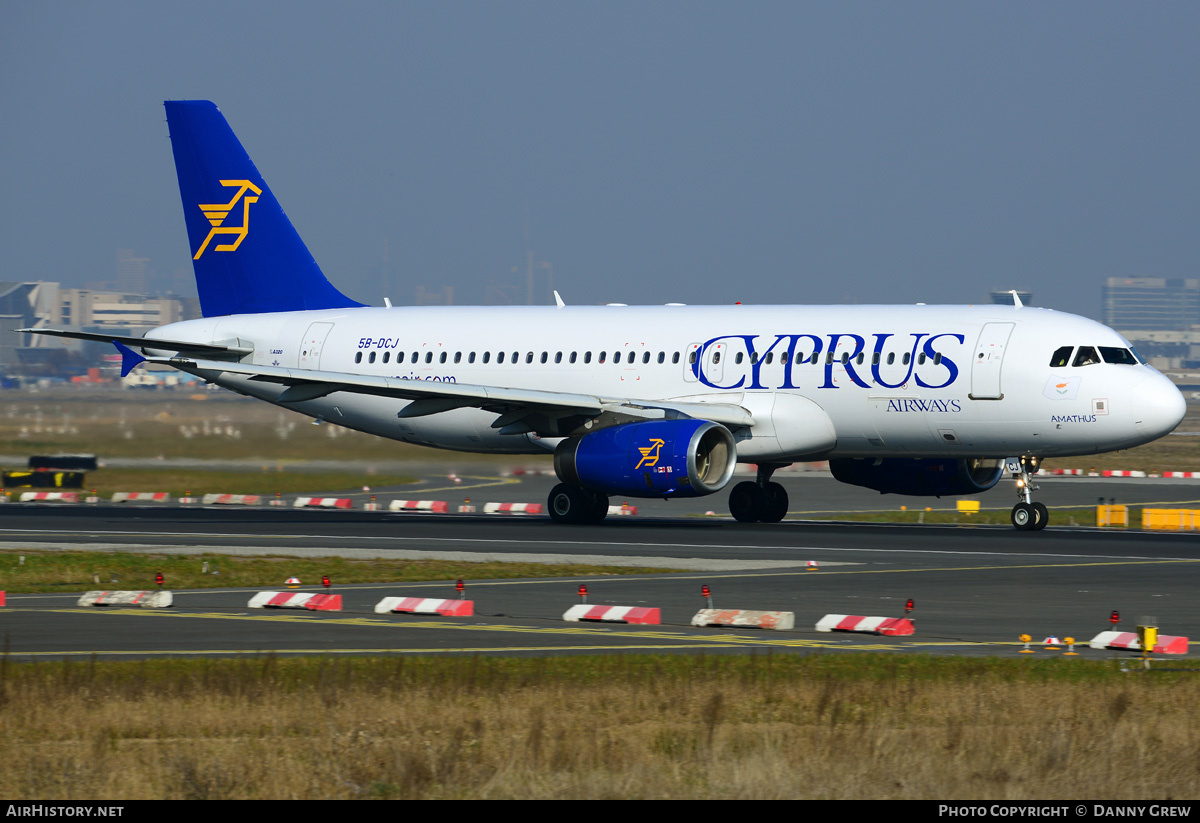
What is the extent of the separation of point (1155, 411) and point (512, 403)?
1412cm

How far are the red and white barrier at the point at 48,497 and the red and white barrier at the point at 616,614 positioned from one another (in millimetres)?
33436

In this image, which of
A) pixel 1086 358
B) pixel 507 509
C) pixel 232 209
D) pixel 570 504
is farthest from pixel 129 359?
pixel 1086 358

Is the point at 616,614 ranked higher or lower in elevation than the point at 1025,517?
higher

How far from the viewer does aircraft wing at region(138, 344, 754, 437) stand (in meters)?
37.7

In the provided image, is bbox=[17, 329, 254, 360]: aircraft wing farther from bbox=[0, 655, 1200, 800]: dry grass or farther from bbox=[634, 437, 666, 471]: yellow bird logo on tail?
bbox=[0, 655, 1200, 800]: dry grass

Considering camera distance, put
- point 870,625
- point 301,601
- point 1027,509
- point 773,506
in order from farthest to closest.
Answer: point 773,506 → point 1027,509 → point 301,601 → point 870,625

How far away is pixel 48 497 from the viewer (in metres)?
50.5

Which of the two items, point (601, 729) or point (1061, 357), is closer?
point (601, 729)

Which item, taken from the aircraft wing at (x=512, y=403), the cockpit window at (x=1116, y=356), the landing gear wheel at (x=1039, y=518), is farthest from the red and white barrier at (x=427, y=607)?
the cockpit window at (x=1116, y=356)

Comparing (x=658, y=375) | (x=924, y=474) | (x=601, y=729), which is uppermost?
(x=658, y=375)

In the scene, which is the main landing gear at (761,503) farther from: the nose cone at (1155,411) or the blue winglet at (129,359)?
the blue winglet at (129,359)

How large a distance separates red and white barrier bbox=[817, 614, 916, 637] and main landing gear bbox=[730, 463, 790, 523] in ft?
68.1

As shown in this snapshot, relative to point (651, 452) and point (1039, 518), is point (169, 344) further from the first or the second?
point (1039, 518)
